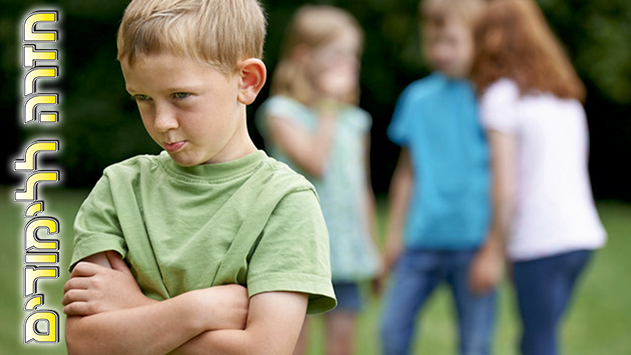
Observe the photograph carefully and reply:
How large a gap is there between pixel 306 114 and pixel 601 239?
1514 mm

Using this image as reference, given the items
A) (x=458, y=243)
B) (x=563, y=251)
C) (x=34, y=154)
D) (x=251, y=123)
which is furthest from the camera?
(x=251, y=123)

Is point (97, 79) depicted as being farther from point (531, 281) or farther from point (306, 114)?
point (531, 281)

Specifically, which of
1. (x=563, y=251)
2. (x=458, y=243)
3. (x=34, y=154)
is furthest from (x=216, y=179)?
(x=458, y=243)

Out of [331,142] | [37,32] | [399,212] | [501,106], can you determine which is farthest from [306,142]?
[37,32]

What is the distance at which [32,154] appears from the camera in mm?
2127

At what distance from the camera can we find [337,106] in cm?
448

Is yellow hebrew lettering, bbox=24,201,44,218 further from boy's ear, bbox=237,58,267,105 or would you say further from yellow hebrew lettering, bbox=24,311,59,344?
boy's ear, bbox=237,58,267,105

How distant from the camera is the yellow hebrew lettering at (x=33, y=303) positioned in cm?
207

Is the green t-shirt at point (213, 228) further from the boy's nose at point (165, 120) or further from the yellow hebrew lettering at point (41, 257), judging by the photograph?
the yellow hebrew lettering at point (41, 257)

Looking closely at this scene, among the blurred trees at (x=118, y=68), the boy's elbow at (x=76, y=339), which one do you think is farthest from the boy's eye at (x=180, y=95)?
the blurred trees at (x=118, y=68)

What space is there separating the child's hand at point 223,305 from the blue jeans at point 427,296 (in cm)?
271

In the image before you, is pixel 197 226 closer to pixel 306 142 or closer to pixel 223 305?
pixel 223 305

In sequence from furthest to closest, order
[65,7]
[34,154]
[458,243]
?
[65,7], [458,243], [34,154]

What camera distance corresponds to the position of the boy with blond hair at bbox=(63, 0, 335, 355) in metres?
1.66
